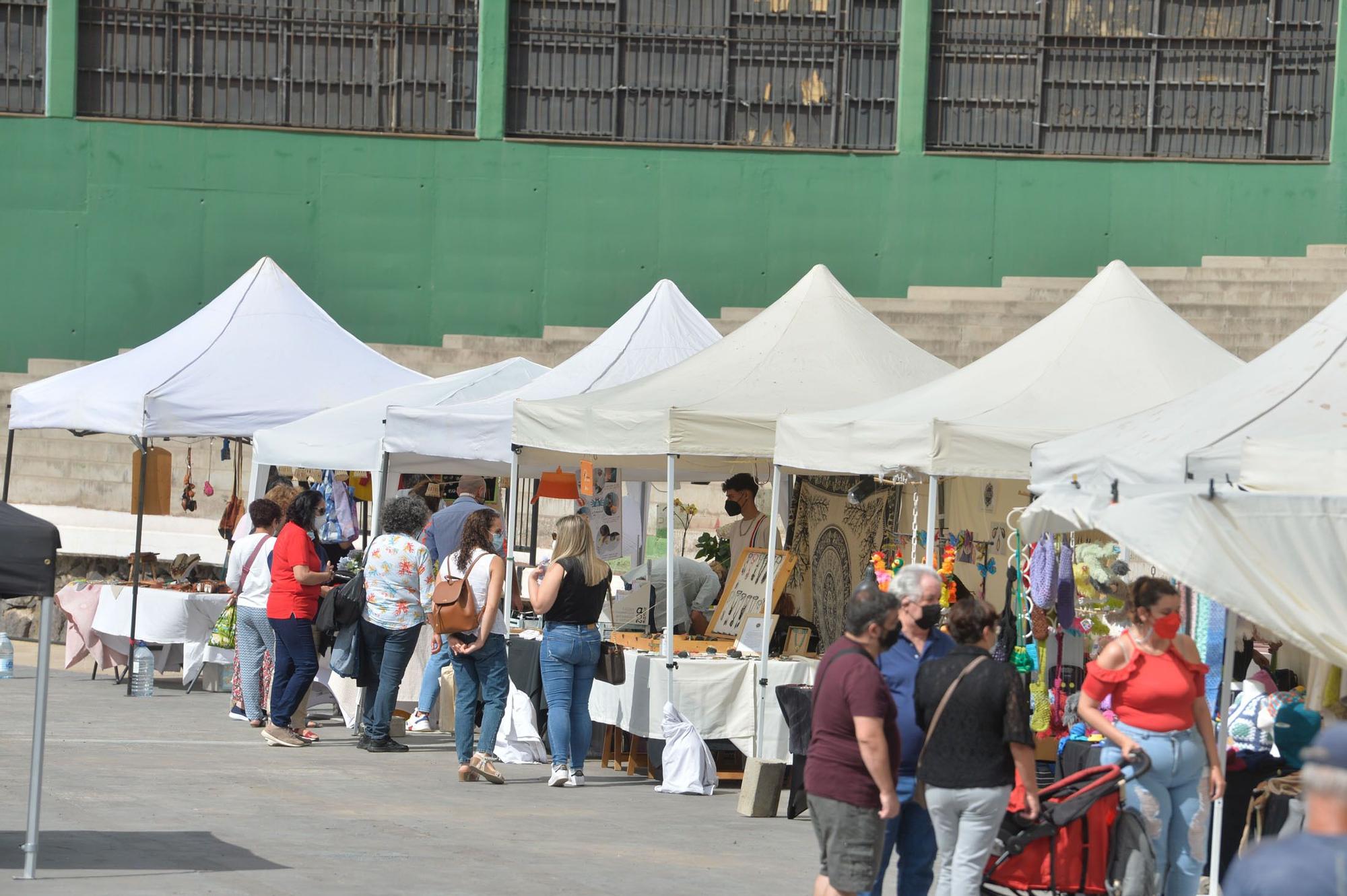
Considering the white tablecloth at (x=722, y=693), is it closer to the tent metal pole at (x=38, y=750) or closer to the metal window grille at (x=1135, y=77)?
the tent metal pole at (x=38, y=750)

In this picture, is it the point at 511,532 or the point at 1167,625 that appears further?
the point at 511,532

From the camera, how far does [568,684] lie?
10719 millimetres

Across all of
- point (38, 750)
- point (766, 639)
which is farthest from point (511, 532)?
point (38, 750)

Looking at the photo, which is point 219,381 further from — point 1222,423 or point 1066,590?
point 1222,423

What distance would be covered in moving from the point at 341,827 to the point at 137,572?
19.7 feet

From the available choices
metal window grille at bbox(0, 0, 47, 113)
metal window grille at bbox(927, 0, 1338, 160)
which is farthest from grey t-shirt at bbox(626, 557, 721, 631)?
metal window grille at bbox(0, 0, 47, 113)

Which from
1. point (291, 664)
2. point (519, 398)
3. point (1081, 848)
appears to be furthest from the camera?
point (519, 398)

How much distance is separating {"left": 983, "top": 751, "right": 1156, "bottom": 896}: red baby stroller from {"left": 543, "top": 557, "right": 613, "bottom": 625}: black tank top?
389cm

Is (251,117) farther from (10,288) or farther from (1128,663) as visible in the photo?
(1128,663)

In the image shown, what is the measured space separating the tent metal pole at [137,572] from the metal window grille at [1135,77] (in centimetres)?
1303

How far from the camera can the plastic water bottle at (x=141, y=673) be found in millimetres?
14406

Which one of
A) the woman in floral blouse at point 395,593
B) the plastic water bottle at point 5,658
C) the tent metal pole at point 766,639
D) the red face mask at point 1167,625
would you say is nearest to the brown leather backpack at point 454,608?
the woman in floral blouse at point 395,593

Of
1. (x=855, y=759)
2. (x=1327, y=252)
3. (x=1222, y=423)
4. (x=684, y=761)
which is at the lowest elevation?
(x=684, y=761)

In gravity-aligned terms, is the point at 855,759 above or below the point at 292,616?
above
